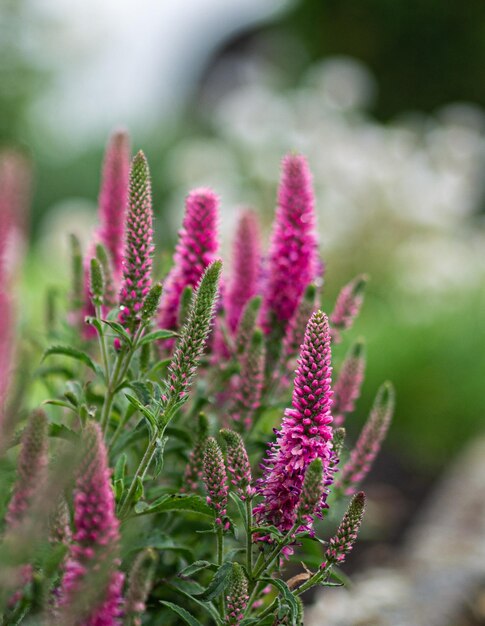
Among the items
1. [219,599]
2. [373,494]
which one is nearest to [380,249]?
[373,494]

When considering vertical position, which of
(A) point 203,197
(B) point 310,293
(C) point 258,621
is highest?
(A) point 203,197

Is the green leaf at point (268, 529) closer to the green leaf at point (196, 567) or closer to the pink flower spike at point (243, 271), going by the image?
the green leaf at point (196, 567)

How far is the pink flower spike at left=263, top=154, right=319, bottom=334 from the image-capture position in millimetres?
2150

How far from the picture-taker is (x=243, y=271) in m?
2.33

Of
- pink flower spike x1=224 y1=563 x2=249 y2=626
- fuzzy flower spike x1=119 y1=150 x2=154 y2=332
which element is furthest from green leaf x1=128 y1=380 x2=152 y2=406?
pink flower spike x1=224 y1=563 x2=249 y2=626

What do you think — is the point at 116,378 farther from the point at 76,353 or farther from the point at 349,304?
the point at 349,304

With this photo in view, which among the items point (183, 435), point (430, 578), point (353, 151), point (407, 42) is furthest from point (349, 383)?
point (407, 42)

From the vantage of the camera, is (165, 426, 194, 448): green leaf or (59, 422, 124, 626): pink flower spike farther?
(165, 426, 194, 448): green leaf

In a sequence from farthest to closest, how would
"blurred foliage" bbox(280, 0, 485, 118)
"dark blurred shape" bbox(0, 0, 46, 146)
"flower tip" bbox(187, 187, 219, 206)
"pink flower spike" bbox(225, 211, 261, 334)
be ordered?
"blurred foliage" bbox(280, 0, 485, 118), "dark blurred shape" bbox(0, 0, 46, 146), "pink flower spike" bbox(225, 211, 261, 334), "flower tip" bbox(187, 187, 219, 206)

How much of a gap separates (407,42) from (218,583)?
862 inches

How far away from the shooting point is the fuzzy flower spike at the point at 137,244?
1624 millimetres

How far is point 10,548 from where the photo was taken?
1.24 metres

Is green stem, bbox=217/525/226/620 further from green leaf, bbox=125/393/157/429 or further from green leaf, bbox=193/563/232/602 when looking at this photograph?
green leaf, bbox=125/393/157/429

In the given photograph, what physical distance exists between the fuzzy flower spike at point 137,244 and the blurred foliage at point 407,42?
824 inches
